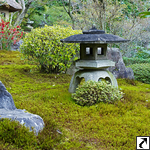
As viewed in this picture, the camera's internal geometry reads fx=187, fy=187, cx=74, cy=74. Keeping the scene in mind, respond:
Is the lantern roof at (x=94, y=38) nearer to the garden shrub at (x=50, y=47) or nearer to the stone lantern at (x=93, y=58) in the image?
the stone lantern at (x=93, y=58)

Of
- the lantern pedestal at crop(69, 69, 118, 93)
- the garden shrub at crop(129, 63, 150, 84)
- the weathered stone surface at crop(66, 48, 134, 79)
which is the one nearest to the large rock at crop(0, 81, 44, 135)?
the lantern pedestal at crop(69, 69, 118, 93)

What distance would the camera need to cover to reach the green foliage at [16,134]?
2655 mm

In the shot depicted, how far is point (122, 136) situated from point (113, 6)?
7.64 m

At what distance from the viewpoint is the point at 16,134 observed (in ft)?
8.91

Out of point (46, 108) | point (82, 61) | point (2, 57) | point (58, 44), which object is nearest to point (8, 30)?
point (2, 57)

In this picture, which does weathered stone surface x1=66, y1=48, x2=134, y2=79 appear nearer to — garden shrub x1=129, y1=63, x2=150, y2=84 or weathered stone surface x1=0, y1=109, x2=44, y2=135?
garden shrub x1=129, y1=63, x2=150, y2=84

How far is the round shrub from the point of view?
4582 millimetres

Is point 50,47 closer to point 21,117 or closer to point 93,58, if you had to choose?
point 93,58

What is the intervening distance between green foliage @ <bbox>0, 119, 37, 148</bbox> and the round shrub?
2.04m

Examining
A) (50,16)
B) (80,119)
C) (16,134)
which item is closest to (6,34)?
(80,119)

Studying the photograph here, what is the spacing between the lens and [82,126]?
367 centimetres

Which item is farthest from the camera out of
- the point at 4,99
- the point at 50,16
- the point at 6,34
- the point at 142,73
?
the point at 50,16

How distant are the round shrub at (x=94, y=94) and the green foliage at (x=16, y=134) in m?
2.04

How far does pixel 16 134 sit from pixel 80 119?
158 centimetres
